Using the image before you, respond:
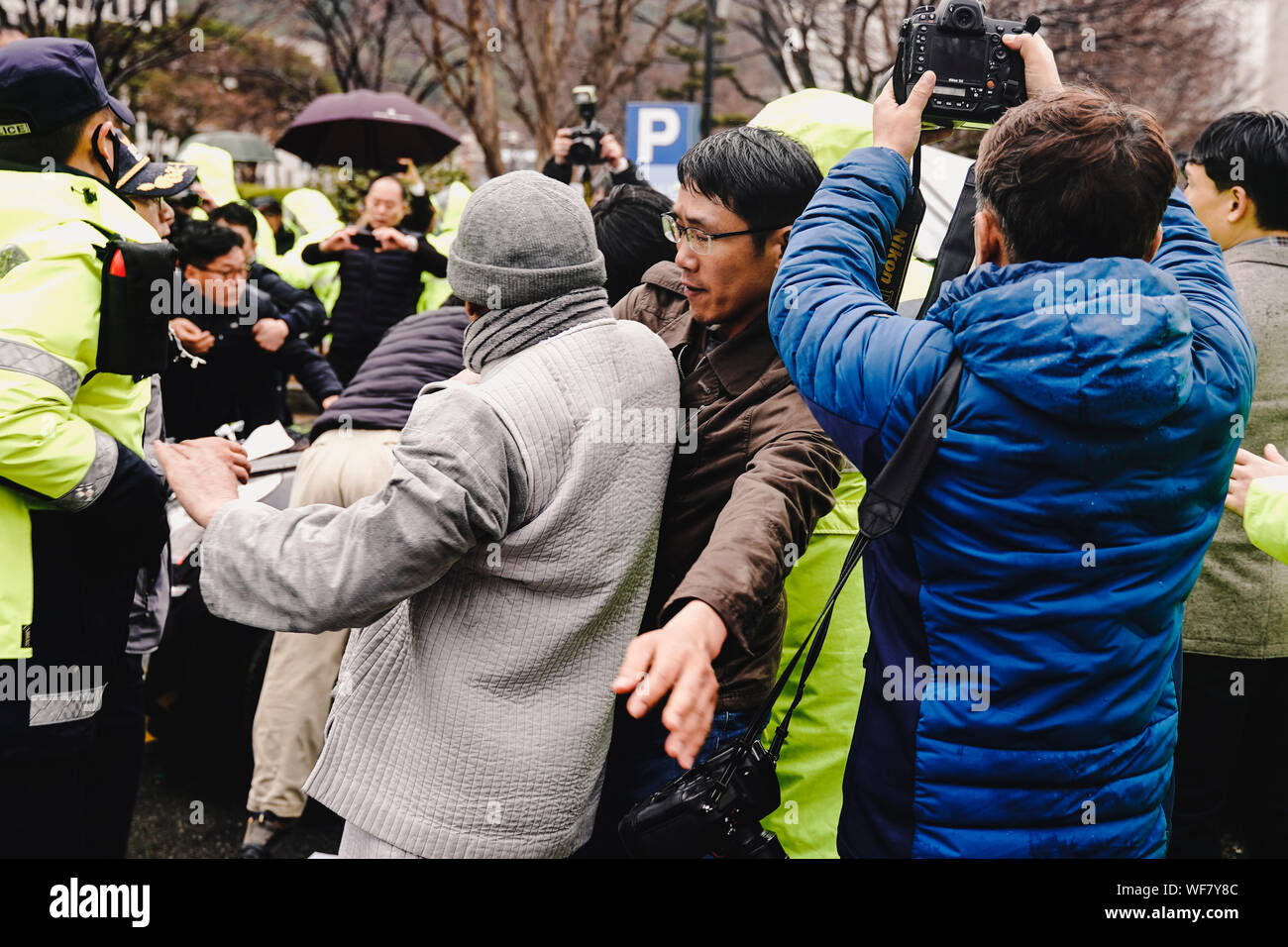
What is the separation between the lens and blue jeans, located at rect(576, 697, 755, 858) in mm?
2242

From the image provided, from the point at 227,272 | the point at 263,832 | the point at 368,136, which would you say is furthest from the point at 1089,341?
the point at 368,136

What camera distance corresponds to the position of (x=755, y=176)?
230 centimetres

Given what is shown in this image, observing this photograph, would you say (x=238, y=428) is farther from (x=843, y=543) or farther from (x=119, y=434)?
(x=843, y=543)

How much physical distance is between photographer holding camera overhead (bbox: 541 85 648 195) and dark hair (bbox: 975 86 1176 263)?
3.06 m

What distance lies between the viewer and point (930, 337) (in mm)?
1648

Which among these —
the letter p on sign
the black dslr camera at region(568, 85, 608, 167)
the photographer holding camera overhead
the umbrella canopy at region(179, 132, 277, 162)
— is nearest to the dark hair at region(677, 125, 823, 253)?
the photographer holding camera overhead

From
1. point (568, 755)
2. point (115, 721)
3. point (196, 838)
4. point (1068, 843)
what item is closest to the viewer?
point (1068, 843)

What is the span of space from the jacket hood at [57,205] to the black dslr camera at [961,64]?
1.73 metres

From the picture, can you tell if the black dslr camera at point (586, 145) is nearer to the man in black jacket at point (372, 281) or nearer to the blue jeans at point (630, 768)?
the man in black jacket at point (372, 281)

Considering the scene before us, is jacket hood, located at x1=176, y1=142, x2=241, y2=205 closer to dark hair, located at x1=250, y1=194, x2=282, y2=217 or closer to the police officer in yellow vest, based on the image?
dark hair, located at x1=250, y1=194, x2=282, y2=217

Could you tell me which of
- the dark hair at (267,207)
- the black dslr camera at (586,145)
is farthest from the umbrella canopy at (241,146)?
the black dslr camera at (586,145)

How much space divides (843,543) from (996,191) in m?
1.04

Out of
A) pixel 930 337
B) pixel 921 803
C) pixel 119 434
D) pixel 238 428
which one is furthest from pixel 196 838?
pixel 930 337

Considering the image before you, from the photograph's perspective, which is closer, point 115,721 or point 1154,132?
point 1154,132
